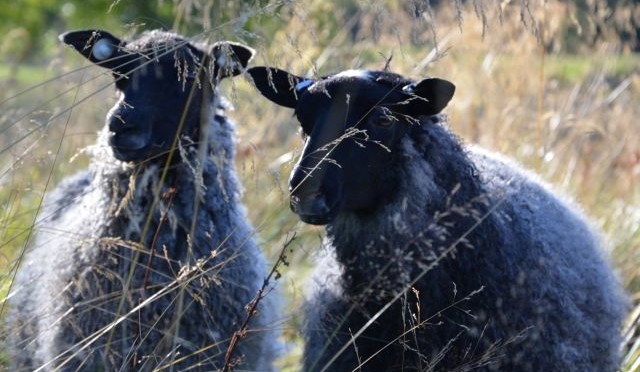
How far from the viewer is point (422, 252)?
12.9 ft

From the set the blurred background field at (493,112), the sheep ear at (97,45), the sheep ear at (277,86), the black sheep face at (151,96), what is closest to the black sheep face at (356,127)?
the sheep ear at (277,86)

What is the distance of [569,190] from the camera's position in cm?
720

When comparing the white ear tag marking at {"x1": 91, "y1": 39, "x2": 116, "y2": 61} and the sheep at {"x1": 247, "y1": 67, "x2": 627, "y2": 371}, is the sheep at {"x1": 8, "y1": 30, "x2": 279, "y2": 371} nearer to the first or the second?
the white ear tag marking at {"x1": 91, "y1": 39, "x2": 116, "y2": 61}

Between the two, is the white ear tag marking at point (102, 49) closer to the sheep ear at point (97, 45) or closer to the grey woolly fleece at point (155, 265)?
the sheep ear at point (97, 45)

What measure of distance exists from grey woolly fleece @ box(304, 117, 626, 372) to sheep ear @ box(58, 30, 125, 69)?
4.59 ft

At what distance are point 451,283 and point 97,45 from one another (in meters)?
1.97

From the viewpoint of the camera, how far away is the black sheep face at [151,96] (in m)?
4.39

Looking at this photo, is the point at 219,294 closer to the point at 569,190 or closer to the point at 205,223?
the point at 205,223

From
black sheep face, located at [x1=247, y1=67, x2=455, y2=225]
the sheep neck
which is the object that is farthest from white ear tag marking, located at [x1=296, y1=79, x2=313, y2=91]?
the sheep neck

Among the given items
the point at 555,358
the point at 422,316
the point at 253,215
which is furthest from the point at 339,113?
the point at 253,215

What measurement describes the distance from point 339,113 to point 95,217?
1400 mm

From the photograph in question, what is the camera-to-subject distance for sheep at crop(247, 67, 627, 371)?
3906 millimetres

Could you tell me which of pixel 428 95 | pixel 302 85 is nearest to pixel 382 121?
pixel 428 95

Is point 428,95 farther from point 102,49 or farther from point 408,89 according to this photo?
point 102,49
